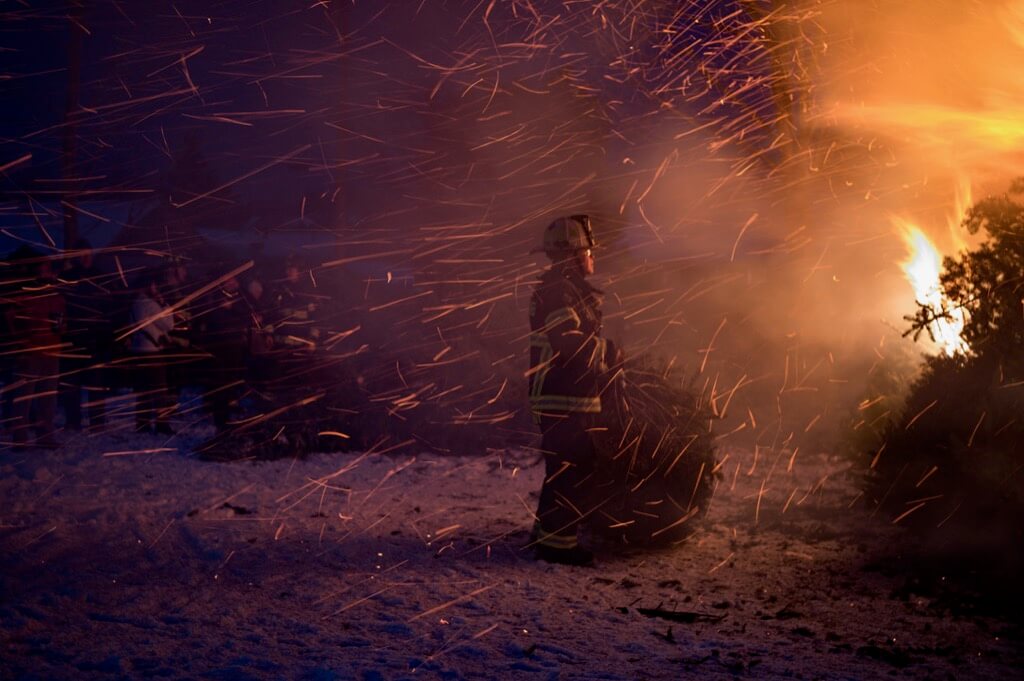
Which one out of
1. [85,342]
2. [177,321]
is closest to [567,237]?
[177,321]

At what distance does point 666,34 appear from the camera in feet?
43.7

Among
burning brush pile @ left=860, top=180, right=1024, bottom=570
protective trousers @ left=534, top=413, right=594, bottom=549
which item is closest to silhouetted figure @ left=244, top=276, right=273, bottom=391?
protective trousers @ left=534, top=413, right=594, bottom=549

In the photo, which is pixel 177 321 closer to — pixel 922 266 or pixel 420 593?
pixel 420 593

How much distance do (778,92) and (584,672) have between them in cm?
936

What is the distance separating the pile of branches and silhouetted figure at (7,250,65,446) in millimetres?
6521

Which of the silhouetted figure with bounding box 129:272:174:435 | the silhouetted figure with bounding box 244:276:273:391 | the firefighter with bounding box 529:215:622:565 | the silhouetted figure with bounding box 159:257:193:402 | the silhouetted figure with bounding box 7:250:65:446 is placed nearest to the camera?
the firefighter with bounding box 529:215:622:565

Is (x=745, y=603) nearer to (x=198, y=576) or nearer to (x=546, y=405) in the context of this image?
Answer: (x=546, y=405)

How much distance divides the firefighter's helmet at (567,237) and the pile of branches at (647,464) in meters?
0.94

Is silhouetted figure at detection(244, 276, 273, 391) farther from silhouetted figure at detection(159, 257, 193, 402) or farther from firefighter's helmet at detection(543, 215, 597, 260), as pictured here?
firefighter's helmet at detection(543, 215, 597, 260)

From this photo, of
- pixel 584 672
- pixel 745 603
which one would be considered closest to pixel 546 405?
pixel 745 603

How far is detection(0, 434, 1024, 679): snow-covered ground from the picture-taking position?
429 cm

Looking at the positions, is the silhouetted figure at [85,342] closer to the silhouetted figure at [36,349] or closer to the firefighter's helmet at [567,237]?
the silhouetted figure at [36,349]

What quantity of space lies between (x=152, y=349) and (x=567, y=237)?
271 inches

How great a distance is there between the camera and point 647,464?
6387 millimetres
